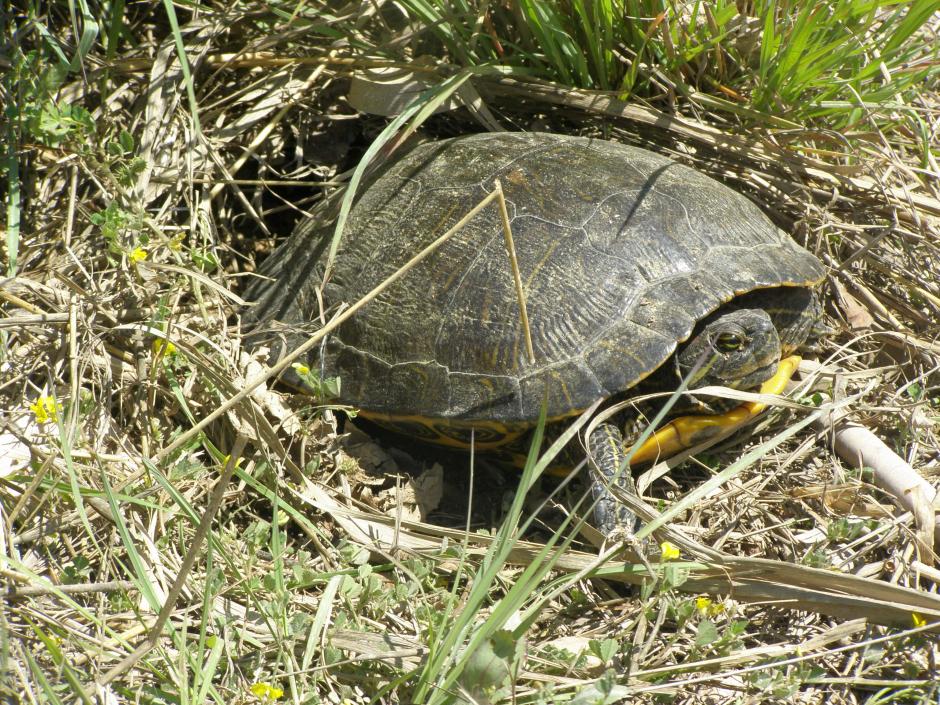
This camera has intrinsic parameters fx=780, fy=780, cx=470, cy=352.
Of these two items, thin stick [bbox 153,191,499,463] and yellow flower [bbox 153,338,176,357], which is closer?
thin stick [bbox 153,191,499,463]

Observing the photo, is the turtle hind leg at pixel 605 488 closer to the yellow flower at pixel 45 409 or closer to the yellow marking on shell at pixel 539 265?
the yellow marking on shell at pixel 539 265

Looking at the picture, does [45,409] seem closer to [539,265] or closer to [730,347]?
[539,265]

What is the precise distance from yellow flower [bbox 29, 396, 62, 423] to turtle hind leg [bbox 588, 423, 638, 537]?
1.45 meters

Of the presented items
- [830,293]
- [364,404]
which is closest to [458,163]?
[364,404]

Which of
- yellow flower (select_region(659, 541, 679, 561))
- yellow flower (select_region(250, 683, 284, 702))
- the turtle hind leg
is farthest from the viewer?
the turtle hind leg

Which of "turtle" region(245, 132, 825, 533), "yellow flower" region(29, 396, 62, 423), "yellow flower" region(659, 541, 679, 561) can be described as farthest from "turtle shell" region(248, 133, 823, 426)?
"yellow flower" region(29, 396, 62, 423)

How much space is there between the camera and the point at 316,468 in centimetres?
242

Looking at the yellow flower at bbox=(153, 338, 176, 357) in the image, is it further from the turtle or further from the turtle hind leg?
the turtle hind leg

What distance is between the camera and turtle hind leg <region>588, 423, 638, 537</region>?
2181 mm

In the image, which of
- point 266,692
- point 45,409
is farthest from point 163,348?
point 266,692

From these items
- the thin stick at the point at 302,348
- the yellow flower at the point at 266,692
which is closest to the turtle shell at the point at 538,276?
the thin stick at the point at 302,348

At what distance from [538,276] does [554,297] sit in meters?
0.09

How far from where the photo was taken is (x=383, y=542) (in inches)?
90.1

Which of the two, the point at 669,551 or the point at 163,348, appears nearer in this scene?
the point at 669,551
